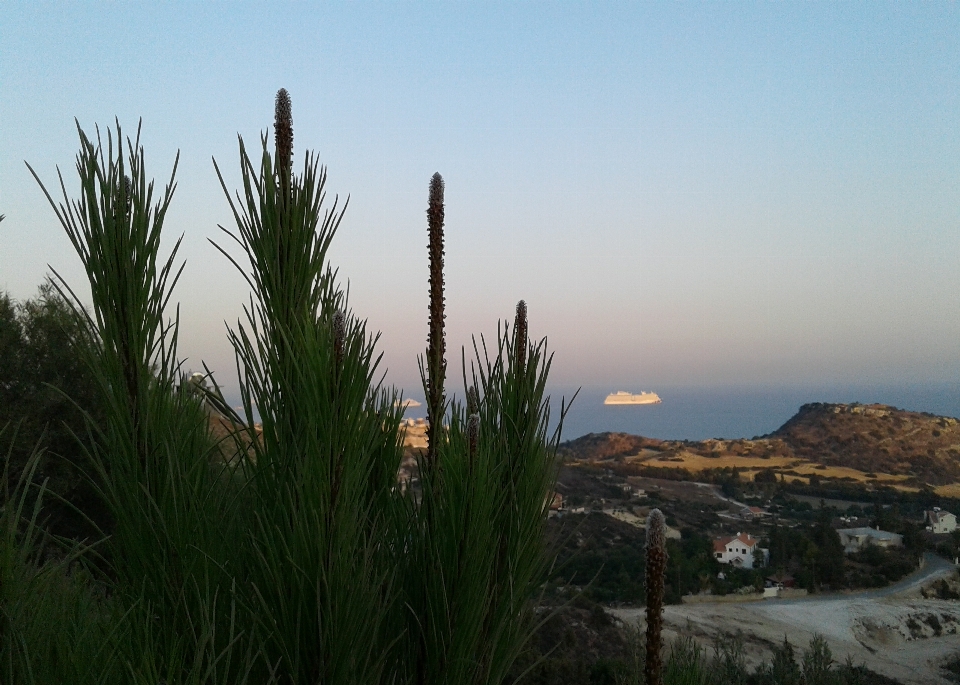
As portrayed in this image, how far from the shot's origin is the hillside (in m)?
15.4

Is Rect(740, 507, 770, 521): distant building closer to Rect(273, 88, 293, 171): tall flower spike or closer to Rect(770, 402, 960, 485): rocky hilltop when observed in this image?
Rect(770, 402, 960, 485): rocky hilltop

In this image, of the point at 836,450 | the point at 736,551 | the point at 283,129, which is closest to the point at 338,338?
the point at 283,129

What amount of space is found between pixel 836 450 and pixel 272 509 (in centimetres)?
1805

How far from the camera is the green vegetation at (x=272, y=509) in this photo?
53.7 inches

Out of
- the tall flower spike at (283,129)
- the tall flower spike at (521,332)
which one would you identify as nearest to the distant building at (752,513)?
the tall flower spike at (521,332)

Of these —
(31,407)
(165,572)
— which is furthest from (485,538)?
(31,407)

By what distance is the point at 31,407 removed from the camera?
32.9 ft

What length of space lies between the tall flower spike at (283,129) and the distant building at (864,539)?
13.6m

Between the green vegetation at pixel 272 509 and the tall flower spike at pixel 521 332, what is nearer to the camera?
the green vegetation at pixel 272 509

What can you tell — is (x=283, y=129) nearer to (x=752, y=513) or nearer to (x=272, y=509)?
(x=272, y=509)

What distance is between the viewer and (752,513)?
13922mm

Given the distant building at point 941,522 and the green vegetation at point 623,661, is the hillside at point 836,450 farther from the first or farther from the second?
the green vegetation at point 623,661

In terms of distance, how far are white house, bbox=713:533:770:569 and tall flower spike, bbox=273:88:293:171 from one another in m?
11.5

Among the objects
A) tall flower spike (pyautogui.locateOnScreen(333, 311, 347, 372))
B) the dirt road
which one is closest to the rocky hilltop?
the dirt road
